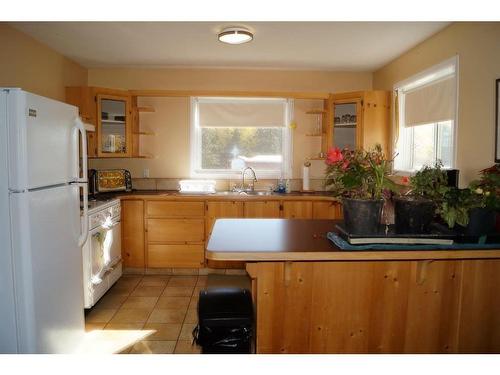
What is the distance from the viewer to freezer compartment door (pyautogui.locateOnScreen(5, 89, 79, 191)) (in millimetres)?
1836

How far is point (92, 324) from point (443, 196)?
8.82 feet

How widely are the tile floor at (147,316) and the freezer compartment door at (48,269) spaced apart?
0.33 metres

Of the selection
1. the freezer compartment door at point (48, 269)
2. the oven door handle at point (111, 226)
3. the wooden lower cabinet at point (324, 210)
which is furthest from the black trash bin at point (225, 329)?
the wooden lower cabinet at point (324, 210)

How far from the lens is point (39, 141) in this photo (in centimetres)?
200

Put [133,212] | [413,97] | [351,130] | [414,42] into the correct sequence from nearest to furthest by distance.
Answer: [414,42]
[413,97]
[133,212]
[351,130]

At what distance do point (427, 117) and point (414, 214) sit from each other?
205 centimetres

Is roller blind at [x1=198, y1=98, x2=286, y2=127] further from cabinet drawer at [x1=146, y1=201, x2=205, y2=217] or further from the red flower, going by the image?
the red flower

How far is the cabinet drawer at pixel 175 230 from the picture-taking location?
416 centimetres

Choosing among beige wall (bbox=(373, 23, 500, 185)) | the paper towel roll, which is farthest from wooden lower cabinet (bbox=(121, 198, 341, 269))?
beige wall (bbox=(373, 23, 500, 185))

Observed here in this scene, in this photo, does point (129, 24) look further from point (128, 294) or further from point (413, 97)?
point (413, 97)

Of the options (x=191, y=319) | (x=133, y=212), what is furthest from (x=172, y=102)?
(x=191, y=319)

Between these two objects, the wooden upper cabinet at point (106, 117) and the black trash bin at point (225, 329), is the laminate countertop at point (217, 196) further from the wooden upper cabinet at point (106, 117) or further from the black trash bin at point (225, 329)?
the black trash bin at point (225, 329)

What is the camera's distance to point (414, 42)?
357 cm

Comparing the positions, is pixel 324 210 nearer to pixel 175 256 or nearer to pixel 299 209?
pixel 299 209
